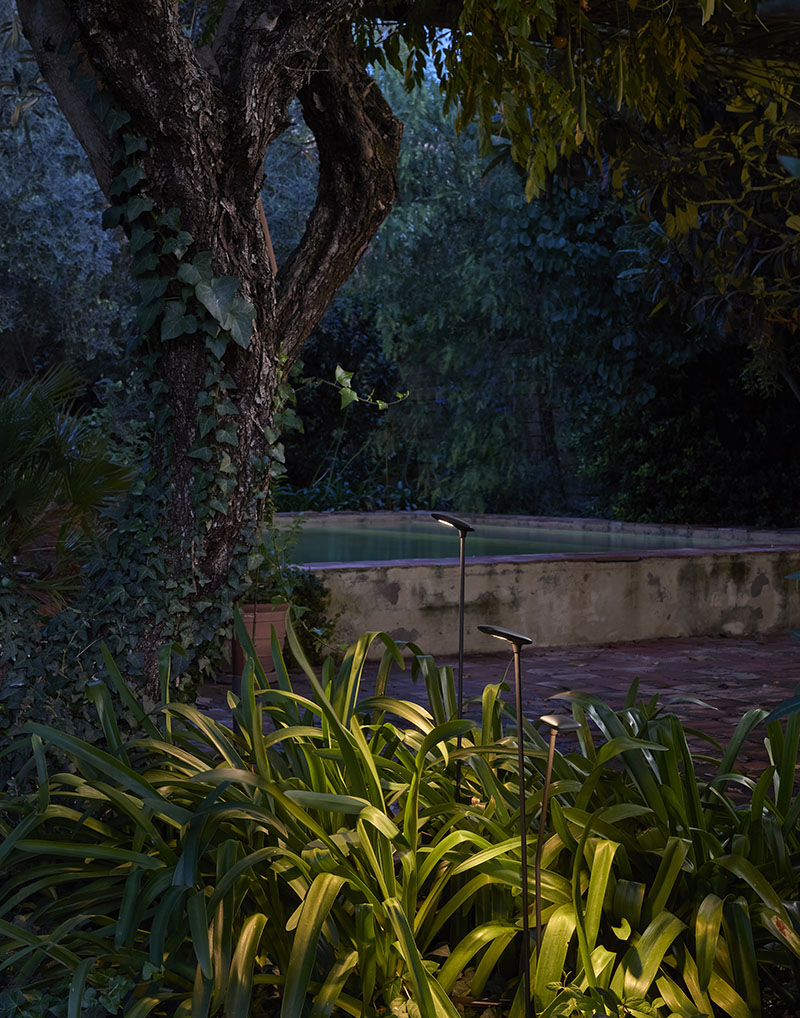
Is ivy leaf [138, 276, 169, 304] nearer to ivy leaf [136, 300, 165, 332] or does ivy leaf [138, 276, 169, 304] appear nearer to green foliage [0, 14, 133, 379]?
ivy leaf [136, 300, 165, 332]

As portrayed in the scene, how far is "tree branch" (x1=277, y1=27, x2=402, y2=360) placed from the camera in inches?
171

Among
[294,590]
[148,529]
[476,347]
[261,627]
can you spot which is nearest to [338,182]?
[148,529]

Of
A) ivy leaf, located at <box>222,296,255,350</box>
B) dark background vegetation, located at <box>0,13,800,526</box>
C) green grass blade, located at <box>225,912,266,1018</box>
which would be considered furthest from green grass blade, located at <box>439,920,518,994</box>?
dark background vegetation, located at <box>0,13,800,526</box>

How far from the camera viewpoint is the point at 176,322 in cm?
371

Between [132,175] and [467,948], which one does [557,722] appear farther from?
[132,175]

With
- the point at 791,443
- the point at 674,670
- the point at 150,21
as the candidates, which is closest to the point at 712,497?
the point at 791,443

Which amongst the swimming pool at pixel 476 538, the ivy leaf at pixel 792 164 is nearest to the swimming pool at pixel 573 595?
the swimming pool at pixel 476 538

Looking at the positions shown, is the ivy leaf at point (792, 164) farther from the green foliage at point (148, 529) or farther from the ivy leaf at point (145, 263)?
the ivy leaf at point (145, 263)

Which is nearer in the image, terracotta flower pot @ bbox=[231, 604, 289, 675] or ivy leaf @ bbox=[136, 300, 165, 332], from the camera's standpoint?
ivy leaf @ bbox=[136, 300, 165, 332]

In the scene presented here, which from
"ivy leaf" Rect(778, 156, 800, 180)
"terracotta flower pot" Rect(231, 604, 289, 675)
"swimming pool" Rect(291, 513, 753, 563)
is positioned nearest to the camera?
"ivy leaf" Rect(778, 156, 800, 180)

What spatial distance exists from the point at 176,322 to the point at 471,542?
8.81 meters

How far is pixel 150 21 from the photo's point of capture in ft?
11.6

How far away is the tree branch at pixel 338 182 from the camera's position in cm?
435

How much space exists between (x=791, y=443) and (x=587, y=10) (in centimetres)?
914
